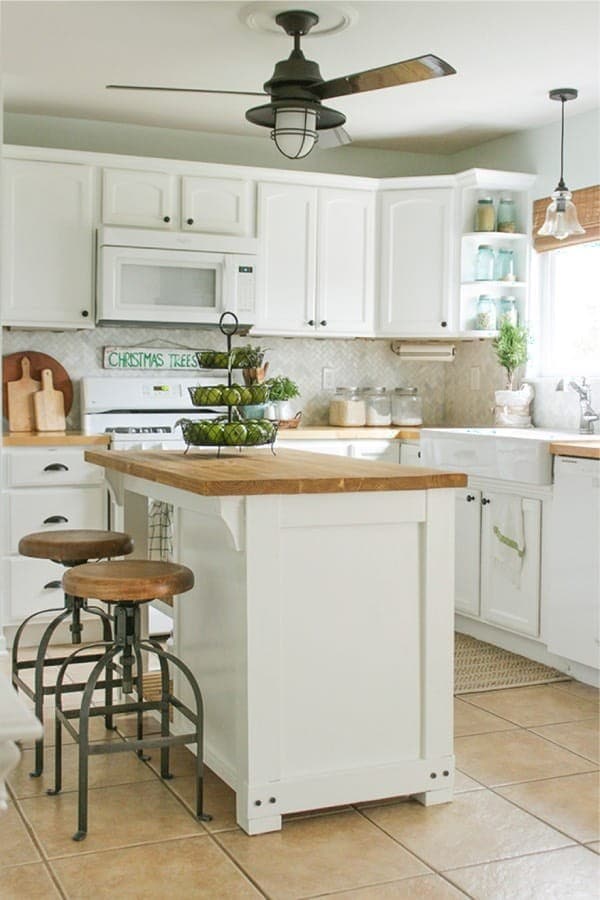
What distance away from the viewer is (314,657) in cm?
279

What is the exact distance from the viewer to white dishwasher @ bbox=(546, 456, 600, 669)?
402 centimetres

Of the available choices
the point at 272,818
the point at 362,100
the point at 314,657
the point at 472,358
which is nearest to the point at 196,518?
the point at 314,657

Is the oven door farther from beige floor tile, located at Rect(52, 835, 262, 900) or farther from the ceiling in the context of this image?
beige floor tile, located at Rect(52, 835, 262, 900)

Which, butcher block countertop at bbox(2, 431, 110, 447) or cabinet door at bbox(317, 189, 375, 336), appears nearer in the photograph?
butcher block countertop at bbox(2, 431, 110, 447)

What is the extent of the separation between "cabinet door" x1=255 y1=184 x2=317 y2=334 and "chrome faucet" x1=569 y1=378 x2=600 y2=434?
1.42 meters

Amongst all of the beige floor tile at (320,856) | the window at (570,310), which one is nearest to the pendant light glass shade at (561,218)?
the window at (570,310)

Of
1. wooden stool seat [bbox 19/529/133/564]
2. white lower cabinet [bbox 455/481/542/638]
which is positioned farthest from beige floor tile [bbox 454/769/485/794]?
white lower cabinet [bbox 455/481/542/638]

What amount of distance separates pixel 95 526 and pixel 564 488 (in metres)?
2.13

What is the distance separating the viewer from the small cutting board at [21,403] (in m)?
5.21

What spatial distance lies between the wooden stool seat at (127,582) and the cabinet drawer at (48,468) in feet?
6.76

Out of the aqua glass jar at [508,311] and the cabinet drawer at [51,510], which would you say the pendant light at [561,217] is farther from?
the cabinet drawer at [51,510]

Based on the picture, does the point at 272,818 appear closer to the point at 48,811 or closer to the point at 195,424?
the point at 48,811

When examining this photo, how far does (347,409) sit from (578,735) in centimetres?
265

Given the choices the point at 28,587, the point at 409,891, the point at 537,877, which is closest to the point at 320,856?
the point at 409,891
